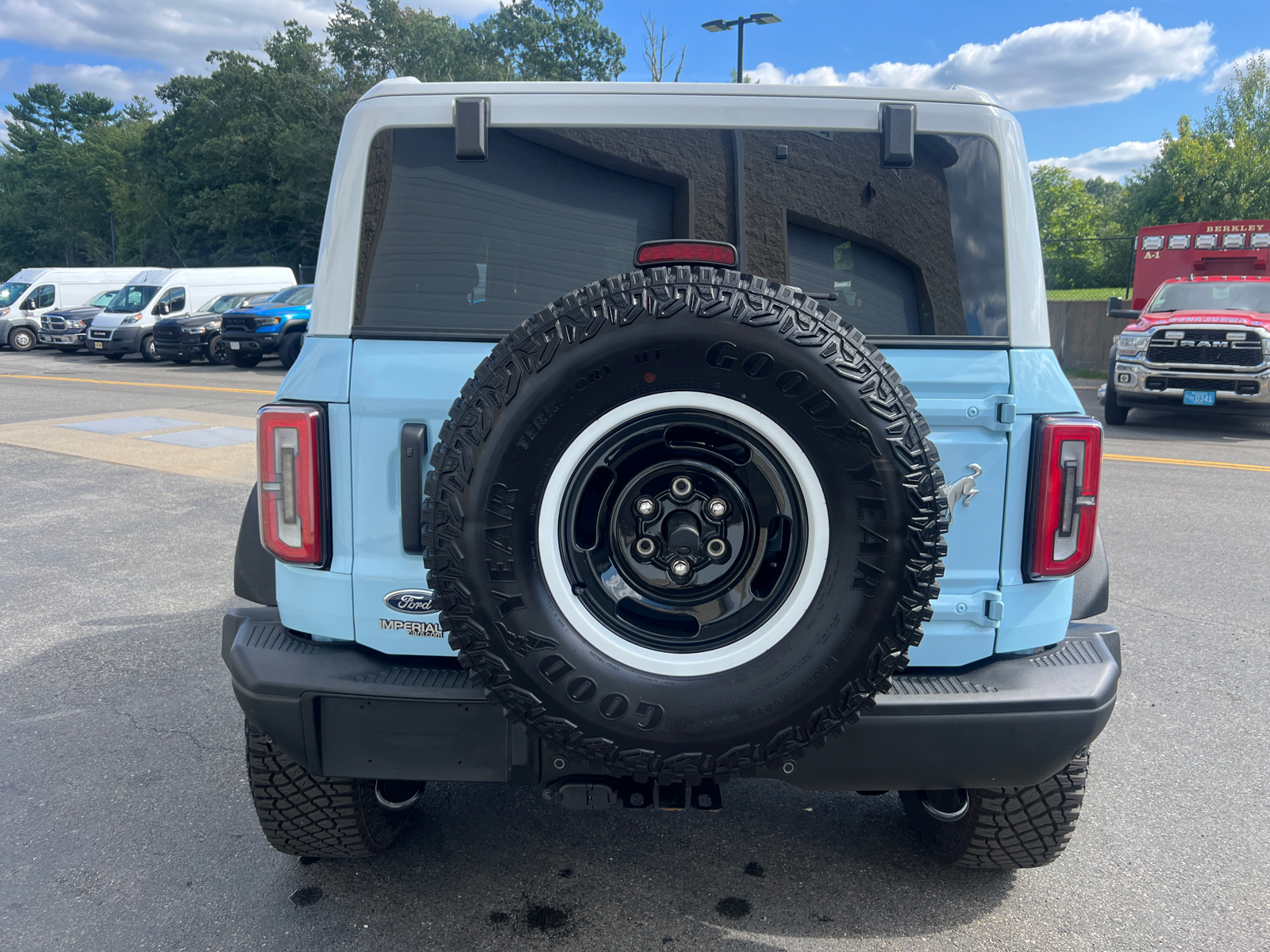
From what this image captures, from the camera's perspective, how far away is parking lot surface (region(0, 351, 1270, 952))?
2.50 m

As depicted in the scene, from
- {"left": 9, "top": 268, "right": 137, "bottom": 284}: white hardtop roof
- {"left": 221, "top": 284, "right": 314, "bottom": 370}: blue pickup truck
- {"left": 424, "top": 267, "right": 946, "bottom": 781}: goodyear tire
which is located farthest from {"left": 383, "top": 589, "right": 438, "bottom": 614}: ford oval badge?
{"left": 9, "top": 268, "right": 137, "bottom": 284}: white hardtop roof

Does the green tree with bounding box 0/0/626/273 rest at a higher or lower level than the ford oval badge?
higher

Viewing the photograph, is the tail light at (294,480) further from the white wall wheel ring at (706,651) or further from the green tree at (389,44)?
the green tree at (389,44)

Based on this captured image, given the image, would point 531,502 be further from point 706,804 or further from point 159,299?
point 159,299

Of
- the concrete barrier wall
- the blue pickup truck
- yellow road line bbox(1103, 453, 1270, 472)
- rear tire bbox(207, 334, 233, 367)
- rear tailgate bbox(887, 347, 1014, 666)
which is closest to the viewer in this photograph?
rear tailgate bbox(887, 347, 1014, 666)

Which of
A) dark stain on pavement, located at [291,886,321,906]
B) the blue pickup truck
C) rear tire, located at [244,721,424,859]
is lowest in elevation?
dark stain on pavement, located at [291,886,321,906]

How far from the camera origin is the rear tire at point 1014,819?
2521 mm

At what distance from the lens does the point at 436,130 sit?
91.8 inches

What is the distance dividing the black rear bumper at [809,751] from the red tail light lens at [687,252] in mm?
1085

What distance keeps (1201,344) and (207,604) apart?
12250 mm

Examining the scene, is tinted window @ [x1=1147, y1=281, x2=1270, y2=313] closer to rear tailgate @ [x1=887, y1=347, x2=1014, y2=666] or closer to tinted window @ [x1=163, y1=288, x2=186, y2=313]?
rear tailgate @ [x1=887, y1=347, x2=1014, y2=666]

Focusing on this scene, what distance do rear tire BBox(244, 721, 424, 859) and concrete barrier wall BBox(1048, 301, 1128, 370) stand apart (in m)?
20.7

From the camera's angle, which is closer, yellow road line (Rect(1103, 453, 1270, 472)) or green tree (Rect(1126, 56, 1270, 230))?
yellow road line (Rect(1103, 453, 1270, 472))

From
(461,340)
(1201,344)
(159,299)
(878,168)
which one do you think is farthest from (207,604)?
(159,299)
